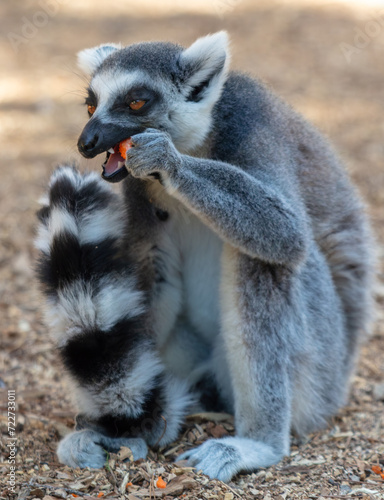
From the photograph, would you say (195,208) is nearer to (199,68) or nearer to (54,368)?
(199,68)

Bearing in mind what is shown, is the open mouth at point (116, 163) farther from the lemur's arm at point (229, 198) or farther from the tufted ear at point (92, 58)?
the tufted ear at point (92, 58)

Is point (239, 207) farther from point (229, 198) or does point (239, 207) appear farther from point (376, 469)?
point (376, 469)

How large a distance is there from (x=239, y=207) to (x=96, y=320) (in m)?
0.92

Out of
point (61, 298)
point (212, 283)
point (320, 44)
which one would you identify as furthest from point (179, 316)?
point (320, 44)

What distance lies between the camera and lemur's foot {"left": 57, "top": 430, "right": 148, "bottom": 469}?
131 inches

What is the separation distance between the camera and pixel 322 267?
13.1 ft

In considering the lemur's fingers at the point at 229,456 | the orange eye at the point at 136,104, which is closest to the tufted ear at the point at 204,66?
the orange eye at the point at 136,104

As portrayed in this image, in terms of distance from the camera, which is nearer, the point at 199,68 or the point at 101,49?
the point at 199,68

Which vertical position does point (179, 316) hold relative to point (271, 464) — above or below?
above

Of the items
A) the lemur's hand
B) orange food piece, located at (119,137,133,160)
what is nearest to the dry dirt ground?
orange food piece, located at (119,137,133,160)

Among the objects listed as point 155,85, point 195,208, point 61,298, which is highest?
point 155,85

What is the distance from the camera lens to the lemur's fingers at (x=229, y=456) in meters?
3.29

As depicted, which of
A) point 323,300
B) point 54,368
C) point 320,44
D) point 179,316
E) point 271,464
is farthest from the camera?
point 320,44

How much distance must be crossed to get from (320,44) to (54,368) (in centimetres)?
941
